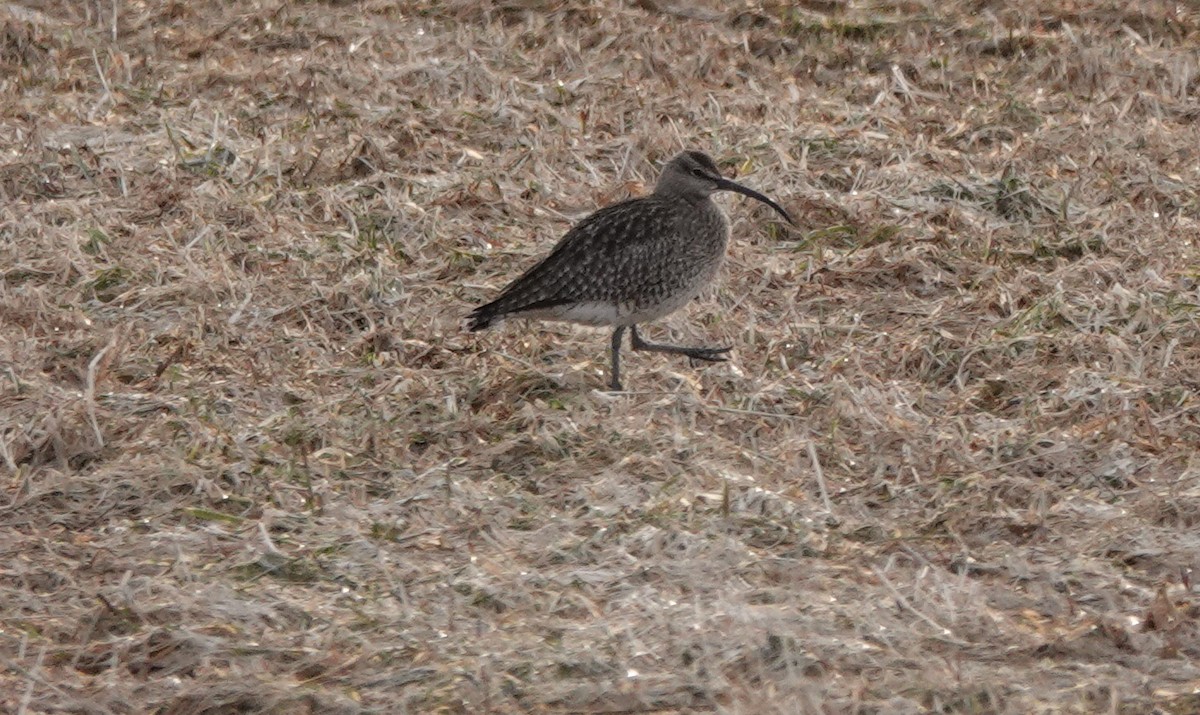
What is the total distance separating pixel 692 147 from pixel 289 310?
3023mm

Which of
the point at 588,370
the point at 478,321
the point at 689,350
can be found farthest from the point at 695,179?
the point at 478,321

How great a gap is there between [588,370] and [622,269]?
488 millimetres

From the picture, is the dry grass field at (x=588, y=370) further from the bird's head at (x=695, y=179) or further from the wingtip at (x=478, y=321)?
the bird's head at (x=695, y=179)

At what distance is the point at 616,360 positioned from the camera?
29.9 ft

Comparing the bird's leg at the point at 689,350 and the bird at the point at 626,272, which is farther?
the bird's leg at the point at 689,350

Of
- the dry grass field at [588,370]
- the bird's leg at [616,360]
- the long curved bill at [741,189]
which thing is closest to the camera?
the dry grass field at [588,370]

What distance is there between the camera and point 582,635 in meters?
6.71

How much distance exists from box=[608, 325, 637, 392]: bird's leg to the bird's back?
5cm

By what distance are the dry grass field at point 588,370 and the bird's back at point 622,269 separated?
0.30 metres

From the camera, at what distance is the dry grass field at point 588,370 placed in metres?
6.63

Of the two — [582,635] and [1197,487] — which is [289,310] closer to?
[582,635]

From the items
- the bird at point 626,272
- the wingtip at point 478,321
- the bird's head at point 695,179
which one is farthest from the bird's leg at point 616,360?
the bird's head at point 695,179

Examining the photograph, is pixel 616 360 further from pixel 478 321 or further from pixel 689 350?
pixel 478 321

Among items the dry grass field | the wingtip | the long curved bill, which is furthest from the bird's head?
the wingtip
